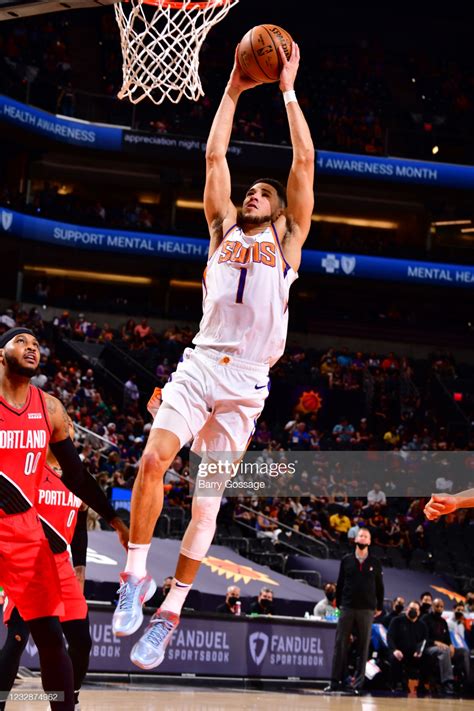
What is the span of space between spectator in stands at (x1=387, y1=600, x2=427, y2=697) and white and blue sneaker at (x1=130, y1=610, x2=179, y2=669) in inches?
407

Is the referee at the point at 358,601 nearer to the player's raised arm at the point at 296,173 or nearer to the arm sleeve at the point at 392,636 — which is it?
the arm sleeve at the point at 392,636

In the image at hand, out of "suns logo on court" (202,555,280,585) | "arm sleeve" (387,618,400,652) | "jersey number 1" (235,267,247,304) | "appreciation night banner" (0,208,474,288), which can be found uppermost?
"appreciation night banner" (0,208,474,288)

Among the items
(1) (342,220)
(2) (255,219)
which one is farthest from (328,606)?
(1) (342,220)

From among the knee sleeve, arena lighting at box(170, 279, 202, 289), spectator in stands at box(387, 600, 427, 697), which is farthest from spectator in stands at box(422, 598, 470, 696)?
arena lighting at box(170, 279, 202, 289)

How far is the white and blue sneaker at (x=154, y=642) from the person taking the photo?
5.28 meters

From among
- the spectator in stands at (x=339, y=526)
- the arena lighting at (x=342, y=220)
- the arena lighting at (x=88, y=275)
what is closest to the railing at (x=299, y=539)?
the spectator in stands at (x=339, y=526)

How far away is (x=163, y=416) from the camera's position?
5.59 metres

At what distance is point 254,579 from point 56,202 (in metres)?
16.7

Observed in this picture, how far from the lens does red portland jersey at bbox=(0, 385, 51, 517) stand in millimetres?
6531

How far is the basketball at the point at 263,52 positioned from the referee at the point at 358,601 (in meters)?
8.60

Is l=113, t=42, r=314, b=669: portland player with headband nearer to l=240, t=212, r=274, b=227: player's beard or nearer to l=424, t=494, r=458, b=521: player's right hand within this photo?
l=240, t=212, r=274, b=227: player's beard

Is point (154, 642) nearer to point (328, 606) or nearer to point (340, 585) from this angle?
point (340, 585)

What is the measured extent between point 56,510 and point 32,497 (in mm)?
1380

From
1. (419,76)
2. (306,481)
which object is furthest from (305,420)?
(419,76)
